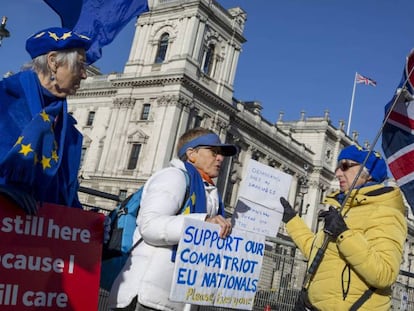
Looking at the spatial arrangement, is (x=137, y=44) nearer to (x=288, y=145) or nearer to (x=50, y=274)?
(x=288, y=145)

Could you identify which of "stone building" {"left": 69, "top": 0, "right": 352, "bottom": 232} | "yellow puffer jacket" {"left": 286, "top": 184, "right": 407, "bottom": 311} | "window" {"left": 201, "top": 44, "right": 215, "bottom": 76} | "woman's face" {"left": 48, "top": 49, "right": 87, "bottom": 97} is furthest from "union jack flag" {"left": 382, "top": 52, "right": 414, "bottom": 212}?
"window" {"left": 201, "top": 44, "right": 215, "bottom": 76}

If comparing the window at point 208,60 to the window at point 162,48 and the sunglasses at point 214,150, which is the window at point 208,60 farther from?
the sunglasses at point 214,150

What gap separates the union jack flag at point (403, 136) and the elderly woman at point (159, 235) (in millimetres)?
2310

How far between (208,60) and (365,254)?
3510 cm

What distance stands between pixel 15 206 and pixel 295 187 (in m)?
47.4

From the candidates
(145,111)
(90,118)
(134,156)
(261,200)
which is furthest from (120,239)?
(90,118)

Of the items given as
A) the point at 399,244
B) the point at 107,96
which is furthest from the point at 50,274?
the point at 107,96

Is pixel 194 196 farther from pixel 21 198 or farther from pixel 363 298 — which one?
pixel 363 298

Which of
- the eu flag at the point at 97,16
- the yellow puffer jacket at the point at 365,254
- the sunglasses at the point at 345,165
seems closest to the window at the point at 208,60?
the eu flag at the point at 97,16

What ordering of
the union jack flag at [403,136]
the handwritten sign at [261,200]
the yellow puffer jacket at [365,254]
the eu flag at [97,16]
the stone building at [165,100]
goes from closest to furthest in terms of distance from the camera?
the yellow puffer jacket at [365,254] → the eu flag at [97,16] → the union jack flag at [403,136] → the handwritten sign at [261,200] → the stone building at [165,100]

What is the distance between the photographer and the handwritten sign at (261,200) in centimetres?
492

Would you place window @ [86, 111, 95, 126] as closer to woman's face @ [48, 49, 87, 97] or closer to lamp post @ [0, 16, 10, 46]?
lamp post @ [0, 16, 10, 46]

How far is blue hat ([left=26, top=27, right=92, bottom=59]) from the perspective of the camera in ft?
9.41

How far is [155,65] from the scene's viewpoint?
35875 millimetres
